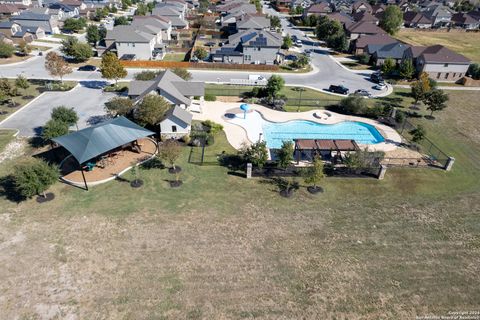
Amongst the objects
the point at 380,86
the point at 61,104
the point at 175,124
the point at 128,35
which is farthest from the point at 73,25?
the point at 380,86

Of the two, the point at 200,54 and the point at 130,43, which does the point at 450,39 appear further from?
the point at 130,43

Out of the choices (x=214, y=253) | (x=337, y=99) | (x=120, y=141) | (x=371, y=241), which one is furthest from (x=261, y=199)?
(x=337, y=99)

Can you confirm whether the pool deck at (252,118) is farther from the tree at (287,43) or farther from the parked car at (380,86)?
the tree at (287,43)

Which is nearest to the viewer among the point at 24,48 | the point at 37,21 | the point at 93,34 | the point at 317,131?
the point at 317,131

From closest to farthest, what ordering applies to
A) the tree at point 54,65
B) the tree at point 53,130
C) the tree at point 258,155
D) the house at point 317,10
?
the tree at point 258,155, the tree at point 53,130, the tree at point 54,65, the house at point 317,10

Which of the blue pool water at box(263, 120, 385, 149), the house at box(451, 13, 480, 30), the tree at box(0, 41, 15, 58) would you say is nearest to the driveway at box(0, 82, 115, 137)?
the tree at box(0, 41, 15, 58)

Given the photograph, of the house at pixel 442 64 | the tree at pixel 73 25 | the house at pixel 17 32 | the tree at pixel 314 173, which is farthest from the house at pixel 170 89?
the tree at pixel 73 25
